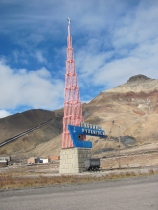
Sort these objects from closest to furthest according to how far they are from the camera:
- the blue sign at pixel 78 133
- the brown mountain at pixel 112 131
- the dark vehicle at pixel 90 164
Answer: the blue sign at pixel 78 133, the dark vehicle at pixel 90 164, the brown mountain at pixel 112 131

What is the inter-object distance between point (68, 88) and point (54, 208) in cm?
4884

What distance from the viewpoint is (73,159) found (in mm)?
50000

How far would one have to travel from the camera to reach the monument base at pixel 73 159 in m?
49.3

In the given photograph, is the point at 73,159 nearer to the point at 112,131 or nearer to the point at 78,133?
the point at 78,133

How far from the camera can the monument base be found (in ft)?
162

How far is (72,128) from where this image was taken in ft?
167

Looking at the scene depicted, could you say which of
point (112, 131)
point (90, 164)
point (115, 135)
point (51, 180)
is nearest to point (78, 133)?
point (90, 164)

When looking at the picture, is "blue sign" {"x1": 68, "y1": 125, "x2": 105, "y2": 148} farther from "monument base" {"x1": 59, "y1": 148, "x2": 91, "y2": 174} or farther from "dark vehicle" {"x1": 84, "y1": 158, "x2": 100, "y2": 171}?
"dark vehicle" {"x1": 84, "y1": 158, "x2": 100, "y2": 171}

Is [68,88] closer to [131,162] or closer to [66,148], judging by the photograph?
[66,148]

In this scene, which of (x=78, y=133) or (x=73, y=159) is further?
(x=78, y=133)

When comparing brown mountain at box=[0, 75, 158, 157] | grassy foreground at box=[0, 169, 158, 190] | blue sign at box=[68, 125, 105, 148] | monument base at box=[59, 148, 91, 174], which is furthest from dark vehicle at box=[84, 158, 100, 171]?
brown mountain at box=[0, 75, 158, 157]

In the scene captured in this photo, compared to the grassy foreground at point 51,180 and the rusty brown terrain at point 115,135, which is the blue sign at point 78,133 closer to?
the rusty brown terrain at point 115,135

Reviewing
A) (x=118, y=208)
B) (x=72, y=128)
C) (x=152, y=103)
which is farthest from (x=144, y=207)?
(x=152, y=103)

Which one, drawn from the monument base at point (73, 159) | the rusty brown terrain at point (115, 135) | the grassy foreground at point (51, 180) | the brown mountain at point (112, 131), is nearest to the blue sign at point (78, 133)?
the monument base at point (73, 159)
